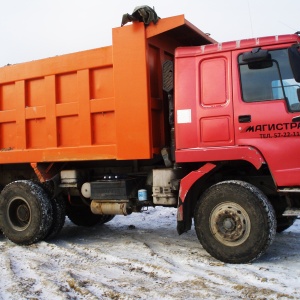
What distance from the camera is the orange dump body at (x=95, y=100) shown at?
219 inches

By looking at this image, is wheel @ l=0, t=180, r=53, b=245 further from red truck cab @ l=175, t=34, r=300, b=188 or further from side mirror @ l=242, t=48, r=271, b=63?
side mirror @ l=242, t=48, r=271, b=63

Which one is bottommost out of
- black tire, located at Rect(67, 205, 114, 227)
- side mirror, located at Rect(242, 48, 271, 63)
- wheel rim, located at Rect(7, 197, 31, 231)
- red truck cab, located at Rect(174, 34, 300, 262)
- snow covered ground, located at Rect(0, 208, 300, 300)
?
snow covered ground, located at Rect(0, 208, 300, 300)

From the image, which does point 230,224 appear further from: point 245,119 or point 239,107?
point 239,107

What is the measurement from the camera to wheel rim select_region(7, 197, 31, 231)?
6.42 meters

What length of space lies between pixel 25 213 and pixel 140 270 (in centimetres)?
251

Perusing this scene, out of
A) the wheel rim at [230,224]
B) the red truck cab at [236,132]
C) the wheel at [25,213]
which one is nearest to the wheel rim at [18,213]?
the wheel at [25,213]

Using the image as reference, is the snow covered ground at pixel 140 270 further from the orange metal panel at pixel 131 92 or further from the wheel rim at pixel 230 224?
the orange metal panel at pixel 131 92

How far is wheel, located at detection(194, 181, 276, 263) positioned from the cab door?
0.39 meters

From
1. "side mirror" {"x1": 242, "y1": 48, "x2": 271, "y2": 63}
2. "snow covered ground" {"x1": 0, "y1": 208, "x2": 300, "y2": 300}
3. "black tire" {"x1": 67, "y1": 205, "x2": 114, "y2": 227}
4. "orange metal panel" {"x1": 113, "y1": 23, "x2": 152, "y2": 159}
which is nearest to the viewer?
"snow covered ground" {"x1": 0, "y1": 208, "x2": 300, "y2": 300}

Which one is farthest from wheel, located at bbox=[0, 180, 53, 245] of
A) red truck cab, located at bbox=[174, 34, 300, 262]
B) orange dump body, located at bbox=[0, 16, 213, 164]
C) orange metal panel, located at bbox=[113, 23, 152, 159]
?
red truck cab, located at bbox=[174, 34, 300, 262]

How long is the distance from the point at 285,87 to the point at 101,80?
255cm

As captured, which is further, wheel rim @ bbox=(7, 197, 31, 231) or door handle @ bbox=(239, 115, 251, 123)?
wheel rim @ bbox=(7, 197, 31, 231)

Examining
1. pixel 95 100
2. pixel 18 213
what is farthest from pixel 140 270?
pixel 18 213

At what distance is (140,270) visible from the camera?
475 centimetres
